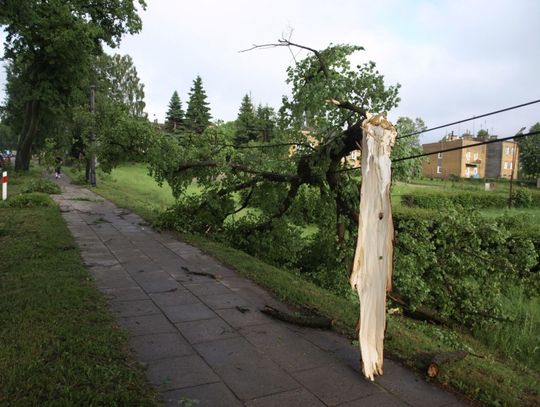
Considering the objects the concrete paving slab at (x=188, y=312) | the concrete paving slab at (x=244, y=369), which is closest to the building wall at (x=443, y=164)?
the concrete paving slab at (x=188, y=312)

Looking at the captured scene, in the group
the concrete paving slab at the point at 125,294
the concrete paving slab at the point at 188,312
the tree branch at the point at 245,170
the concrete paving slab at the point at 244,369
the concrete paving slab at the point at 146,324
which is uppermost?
the tree branch at the point at 245,170

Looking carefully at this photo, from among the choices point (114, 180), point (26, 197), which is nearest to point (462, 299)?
point (26, 197)

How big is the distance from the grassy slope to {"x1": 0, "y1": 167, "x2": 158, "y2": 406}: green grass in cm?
241

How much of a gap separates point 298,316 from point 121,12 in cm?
2837

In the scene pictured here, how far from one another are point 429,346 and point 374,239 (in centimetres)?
186

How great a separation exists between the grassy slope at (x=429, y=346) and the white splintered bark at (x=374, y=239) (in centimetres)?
70

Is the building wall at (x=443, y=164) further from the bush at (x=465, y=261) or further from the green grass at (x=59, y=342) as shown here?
the green grass at (x=59, y=342)

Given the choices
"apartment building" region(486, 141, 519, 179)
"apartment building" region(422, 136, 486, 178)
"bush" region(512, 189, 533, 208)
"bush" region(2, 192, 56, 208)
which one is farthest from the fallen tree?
"apartment building" region(486, 141, 519, 179)

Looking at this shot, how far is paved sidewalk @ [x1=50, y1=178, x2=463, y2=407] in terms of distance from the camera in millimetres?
3582

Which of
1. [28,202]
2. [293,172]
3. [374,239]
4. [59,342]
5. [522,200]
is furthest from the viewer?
[522,200]

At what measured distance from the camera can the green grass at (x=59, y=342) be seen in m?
3.28

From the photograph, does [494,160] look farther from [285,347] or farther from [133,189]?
[285,347]

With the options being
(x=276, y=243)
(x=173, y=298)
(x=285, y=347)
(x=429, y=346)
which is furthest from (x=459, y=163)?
(x=285, y=347)

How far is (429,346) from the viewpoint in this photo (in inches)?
198
